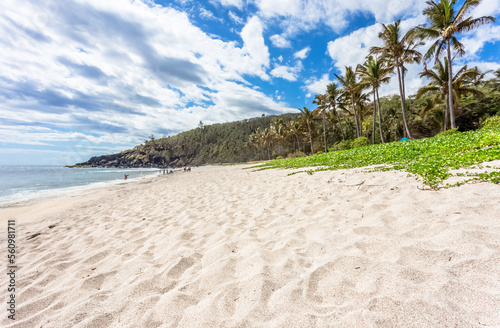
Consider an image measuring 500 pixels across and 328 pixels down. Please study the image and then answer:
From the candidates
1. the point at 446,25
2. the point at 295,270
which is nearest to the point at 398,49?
the point at 446,25

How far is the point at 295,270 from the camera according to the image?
2.52 m

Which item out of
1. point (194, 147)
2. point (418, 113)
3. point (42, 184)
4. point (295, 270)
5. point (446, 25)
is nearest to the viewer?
point (295, 270)

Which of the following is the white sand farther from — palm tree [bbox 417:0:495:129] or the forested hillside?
the forested hillside

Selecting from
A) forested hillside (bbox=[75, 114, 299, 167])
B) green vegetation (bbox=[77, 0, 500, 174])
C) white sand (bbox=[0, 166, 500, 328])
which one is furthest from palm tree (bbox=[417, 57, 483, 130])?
forested hillside (bbox=[75, 114, 299, 167])

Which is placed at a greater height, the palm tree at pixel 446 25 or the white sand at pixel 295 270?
the palm tree at pixel 446 25

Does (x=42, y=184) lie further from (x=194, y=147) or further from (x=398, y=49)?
(x=194, y=147)

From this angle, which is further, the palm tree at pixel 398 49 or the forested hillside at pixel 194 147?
the forested hillside at pixel 194 147

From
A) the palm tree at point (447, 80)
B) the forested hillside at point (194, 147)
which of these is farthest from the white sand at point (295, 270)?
the forested hillside at point (194, 147)

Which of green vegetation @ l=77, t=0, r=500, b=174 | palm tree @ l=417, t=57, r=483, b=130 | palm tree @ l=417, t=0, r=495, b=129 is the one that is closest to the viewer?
green vegetation @ l=77, t=0, r=500, b=174

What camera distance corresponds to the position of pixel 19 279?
127 inches

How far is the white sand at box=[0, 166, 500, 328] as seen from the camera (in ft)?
5.90

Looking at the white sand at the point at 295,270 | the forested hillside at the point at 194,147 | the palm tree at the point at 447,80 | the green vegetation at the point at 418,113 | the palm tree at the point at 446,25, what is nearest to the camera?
the white sand at the point at 295,270

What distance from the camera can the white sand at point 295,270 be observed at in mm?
1800

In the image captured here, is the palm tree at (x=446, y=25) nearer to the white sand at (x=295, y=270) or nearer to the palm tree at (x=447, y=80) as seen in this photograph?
the palm tree at (x=447, y=80)
